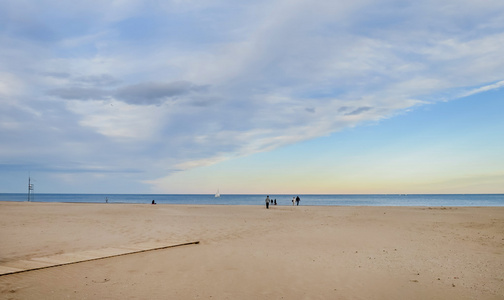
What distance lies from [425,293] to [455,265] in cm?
381

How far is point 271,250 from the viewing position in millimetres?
14242

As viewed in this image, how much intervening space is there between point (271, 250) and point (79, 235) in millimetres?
10903

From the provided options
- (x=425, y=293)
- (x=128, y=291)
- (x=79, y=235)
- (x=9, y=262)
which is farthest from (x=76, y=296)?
(x=79, y=235)

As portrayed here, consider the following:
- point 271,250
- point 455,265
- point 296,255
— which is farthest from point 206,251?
point 455,265

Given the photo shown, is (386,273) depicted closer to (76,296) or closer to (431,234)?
(76,296)

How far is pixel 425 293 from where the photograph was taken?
8.72 meters

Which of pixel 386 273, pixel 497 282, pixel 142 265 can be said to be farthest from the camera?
pixel 142 265

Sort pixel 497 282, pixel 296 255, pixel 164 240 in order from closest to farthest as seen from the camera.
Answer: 1. pixel 497 282
2. pixel 296 255
3. pixel 164 240

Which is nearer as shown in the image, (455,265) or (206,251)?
(455,265)

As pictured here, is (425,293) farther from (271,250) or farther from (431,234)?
(431,234)

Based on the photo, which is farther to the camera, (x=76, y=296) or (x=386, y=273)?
(x=386, y=273)

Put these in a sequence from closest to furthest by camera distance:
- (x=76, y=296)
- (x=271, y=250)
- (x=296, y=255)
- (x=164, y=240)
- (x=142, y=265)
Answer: (x=76, y=296)
(x=142, y=265)
(x=296, y=255)
(x=271, y=250)
(x=164, y=240)

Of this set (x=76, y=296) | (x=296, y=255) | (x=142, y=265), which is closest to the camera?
(x=76, y=296)

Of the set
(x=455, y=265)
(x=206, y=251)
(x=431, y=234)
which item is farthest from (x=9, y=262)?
(x=431, y=234)
